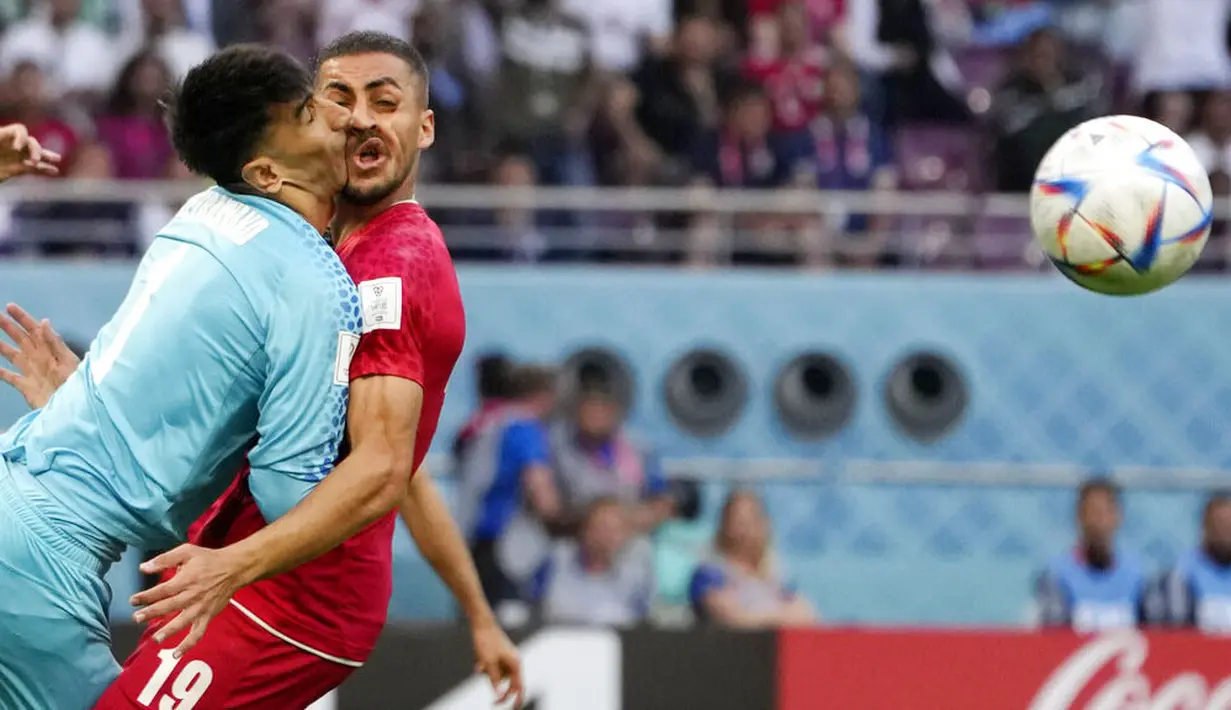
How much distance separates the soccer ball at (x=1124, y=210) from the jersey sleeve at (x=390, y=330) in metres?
2.14

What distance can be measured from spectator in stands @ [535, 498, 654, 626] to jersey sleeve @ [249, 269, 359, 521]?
192 inches

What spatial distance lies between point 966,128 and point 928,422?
1807 millimetres

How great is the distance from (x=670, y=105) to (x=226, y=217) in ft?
23.8

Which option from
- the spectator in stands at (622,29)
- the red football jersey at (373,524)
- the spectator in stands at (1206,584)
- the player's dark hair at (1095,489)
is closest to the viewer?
the red football jersey at (373,524)

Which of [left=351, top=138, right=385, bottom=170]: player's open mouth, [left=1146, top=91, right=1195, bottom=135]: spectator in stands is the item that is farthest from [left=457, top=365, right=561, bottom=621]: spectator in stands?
[left=351, top=138, right=385, bottom=170]: player's open mouth

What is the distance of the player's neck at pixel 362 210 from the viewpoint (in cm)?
471

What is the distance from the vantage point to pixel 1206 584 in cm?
923

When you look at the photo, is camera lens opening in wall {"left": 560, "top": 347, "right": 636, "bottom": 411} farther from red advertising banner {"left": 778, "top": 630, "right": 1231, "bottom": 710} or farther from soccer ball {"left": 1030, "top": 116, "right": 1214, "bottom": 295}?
soccer ball {"left": 1030, "top": 116, "right": 1214, "bottom": 295}

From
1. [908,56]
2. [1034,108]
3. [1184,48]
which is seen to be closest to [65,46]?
[908,56]

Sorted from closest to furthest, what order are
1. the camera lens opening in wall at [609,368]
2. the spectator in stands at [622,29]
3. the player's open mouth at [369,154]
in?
the player's open mouth at [369,154]
the camera lens opening in wall at [609,368]
the spectator in stands at [622,29]

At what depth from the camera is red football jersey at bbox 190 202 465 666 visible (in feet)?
14.3

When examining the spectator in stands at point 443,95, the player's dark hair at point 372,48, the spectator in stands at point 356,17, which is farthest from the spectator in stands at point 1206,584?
the player's dark hair at point 372,48

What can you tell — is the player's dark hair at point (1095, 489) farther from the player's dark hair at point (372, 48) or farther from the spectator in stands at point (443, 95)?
the player's dark hair at point (372, 48)

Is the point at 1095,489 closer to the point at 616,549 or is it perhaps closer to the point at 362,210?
the point at 616,549
